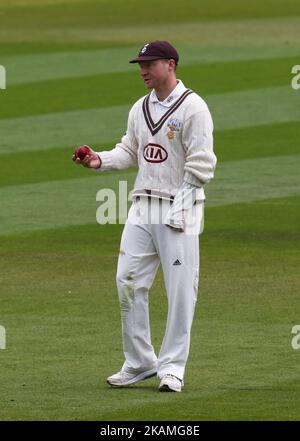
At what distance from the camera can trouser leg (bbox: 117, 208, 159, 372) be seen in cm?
878

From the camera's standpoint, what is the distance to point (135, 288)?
879 centimetres

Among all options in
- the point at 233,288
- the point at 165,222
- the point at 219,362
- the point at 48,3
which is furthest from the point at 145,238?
the point at 48,3

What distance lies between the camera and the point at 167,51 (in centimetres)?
871

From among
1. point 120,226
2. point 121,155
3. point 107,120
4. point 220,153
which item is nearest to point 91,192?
point 120,226

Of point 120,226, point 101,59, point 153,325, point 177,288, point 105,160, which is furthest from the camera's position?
point 101,59

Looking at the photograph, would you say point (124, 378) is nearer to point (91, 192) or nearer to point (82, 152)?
point (82, 152)

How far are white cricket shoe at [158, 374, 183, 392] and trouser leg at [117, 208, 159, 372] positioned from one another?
0.28 meters

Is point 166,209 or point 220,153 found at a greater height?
point 220,153

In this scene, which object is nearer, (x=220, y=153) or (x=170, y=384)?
(x=170, y=384)

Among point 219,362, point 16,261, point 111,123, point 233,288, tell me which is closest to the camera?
point 219,362

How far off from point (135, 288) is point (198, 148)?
0.92 m

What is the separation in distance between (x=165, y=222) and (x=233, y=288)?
3.23 m

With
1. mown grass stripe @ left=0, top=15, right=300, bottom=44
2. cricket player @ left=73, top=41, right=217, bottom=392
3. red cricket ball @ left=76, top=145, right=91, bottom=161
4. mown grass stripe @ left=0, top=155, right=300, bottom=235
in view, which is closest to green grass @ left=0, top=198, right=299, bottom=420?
cricket player @ left=73, top=41, right=217, bottom=392

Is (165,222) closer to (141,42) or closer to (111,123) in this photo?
(111,123)
